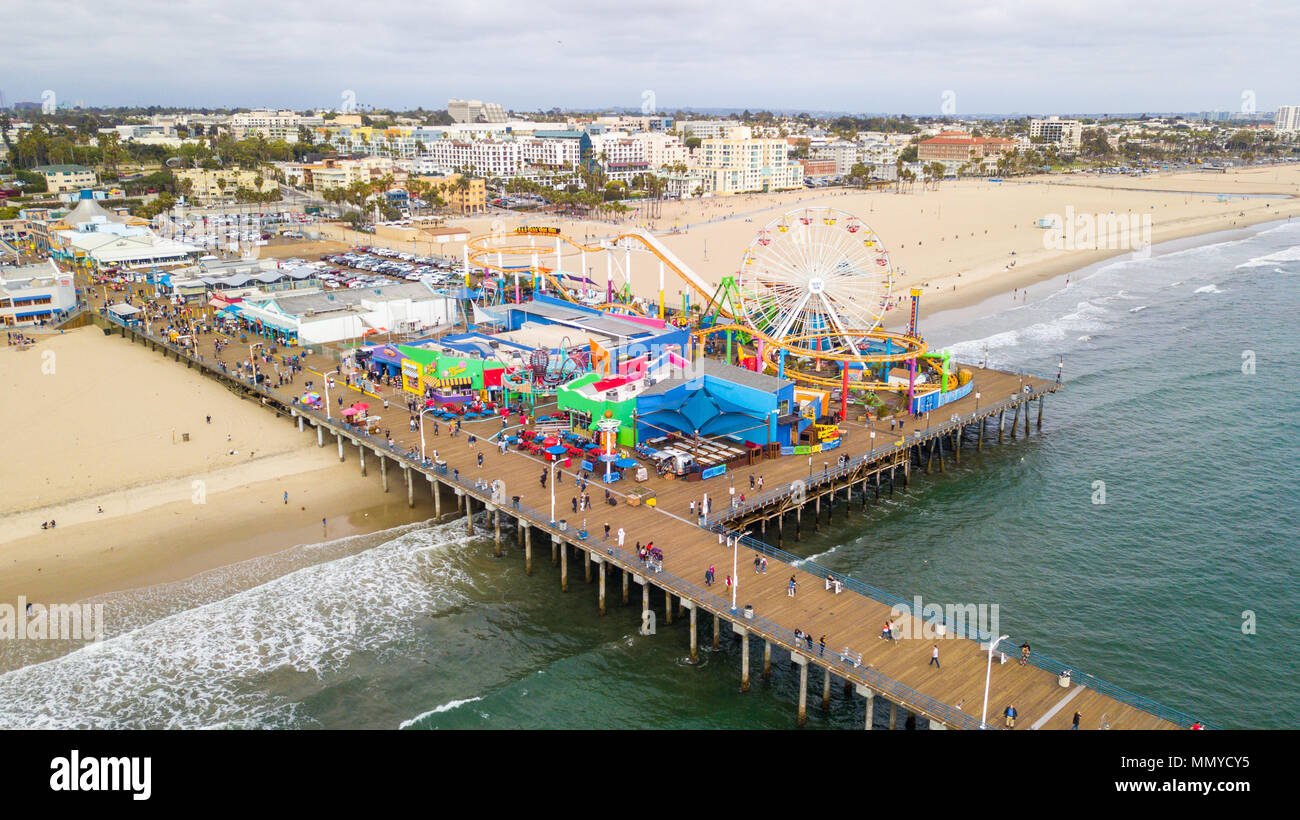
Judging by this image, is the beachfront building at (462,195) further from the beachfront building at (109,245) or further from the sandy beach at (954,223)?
the beachfront building at (109,245)

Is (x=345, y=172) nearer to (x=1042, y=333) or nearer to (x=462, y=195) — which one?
(x=462, y=195)

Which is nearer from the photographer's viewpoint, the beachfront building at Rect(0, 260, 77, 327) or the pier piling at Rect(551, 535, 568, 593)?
the pier piling at Rect(551, 535, 568, 593)

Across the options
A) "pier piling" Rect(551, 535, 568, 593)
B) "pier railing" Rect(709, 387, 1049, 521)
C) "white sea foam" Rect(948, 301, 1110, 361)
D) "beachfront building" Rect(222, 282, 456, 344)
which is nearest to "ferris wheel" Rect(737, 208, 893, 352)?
"pier railing" Rect(709, 387, 1049, 521)

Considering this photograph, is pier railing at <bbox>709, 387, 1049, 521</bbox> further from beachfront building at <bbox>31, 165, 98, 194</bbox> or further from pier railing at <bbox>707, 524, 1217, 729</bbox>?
beachfront building at <bbox>31, 165, 98, 194</bbox>

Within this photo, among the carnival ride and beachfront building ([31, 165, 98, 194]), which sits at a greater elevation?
beachfront building ([31, 165, 98, 194])
